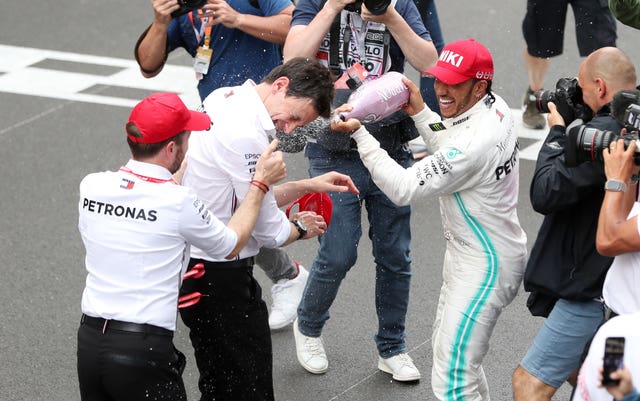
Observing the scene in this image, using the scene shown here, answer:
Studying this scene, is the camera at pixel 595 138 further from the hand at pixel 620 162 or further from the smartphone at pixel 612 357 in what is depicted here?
the smartphone at pixel 612 357

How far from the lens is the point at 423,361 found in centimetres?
592

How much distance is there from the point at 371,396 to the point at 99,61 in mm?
6189

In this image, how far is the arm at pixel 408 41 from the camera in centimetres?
532

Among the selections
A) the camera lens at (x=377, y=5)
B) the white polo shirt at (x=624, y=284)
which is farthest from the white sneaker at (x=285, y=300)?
the white polo shirt at (x=624, y=284)

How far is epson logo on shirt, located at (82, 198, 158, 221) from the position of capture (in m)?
4.03

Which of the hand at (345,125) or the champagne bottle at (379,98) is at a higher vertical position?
the champagne bottle at (379,98)

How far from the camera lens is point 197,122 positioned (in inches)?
165

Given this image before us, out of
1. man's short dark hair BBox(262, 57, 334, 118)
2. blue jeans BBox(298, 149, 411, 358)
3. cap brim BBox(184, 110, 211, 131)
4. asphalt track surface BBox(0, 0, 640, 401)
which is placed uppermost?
man's short dark hair BBox(262, 57, 334, 118)

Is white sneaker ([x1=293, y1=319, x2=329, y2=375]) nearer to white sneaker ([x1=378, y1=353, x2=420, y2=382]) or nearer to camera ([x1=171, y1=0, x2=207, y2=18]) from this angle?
white sneaker ([x1=378, y1=353, x2=420, y2=382])

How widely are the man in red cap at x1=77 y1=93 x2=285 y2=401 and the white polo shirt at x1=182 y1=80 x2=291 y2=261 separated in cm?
28

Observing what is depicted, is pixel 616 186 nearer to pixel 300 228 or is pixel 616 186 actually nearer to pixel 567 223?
pixel 567 223

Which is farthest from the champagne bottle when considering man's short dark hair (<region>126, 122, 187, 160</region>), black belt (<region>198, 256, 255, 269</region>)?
man's short dark hair (<region>126, 122, 187, 160</region>)

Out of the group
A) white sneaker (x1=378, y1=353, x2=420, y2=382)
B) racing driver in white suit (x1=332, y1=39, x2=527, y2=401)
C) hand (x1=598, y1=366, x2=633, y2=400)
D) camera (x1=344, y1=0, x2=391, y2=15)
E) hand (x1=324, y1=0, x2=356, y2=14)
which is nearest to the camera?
hand (x1=598, y1=366, x2=633, y2=400)

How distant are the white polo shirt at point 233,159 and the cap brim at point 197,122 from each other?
0.65ft
